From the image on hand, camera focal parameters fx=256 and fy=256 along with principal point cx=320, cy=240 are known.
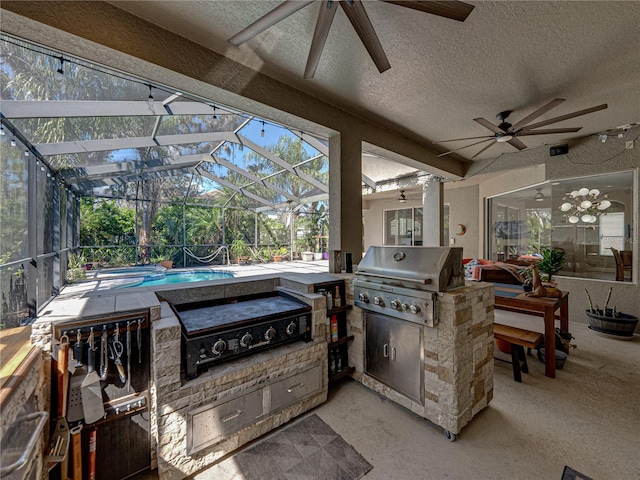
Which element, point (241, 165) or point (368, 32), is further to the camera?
point (241, 165)

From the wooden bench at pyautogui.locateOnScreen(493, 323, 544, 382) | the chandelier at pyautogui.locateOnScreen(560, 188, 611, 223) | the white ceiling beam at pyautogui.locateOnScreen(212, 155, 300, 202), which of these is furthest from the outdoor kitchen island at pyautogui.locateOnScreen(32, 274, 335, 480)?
the white ceiling beam at pyautogui.locateOnScreen(212, 155, 300, 202)

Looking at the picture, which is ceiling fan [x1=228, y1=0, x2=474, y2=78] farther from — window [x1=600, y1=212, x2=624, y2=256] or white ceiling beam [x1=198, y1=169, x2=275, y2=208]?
white ceiling beam [x1=198, y1=169, x2=275, y2=208]

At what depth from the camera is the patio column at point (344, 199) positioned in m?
3.01

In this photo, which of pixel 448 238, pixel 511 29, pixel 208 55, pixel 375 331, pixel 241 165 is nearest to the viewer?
pixel 511 29

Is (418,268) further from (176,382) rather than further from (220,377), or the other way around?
(176,382)

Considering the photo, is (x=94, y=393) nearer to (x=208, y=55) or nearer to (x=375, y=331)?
(x=375, y=331)

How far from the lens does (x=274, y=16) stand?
1.42 metres

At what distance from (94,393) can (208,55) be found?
242 cm

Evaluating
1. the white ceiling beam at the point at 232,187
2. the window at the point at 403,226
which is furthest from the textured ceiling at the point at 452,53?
the white ceiling beam at the point at 232,187

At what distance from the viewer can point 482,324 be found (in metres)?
2.07

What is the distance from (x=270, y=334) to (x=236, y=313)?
0.31 meters

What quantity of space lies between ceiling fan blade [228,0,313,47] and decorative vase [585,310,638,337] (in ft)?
17.3

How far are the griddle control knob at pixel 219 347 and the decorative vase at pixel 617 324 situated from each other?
510cm

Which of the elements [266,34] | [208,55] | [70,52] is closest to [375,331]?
[266,34]
